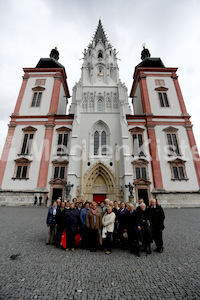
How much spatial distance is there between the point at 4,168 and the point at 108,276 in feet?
59.9

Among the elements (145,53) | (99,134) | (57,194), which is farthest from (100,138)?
(145,53)

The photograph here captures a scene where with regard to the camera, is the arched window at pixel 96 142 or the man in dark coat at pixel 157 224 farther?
the arched window at pixel 96 142

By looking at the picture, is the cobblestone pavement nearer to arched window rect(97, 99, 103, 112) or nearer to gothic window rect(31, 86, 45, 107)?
arched window rect(97, 99, 103, 112)

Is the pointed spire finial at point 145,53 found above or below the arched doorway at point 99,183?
above

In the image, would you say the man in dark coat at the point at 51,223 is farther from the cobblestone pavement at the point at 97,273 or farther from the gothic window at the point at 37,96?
the gothic window at the point at 37,96

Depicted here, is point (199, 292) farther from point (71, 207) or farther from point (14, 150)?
point (14, 150)

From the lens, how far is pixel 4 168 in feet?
56.8

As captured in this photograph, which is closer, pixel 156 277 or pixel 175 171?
pixel 156 277

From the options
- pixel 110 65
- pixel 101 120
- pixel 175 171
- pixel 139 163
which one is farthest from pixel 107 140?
pixel 110 65

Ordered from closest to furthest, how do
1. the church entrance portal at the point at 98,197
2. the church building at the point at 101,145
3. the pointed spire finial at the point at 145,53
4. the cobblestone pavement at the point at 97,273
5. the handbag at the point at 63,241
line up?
the cobblestone pavement at the point at 97,273, the handbag at the point at 63,241, the church building at the point at 101,145, the church entrance portal at the point at 98,197, the pointed spire finial at the point at 145,53

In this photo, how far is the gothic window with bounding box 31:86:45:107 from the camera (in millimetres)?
21489

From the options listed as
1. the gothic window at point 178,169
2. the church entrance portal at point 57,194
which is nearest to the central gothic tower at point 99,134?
the church entrance portal at point 57,194

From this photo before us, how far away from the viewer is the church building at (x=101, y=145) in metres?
16.5

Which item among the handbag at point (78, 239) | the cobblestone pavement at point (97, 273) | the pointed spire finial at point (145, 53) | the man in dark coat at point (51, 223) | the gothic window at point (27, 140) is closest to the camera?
the cobblestone pavement at point (97, 273)
